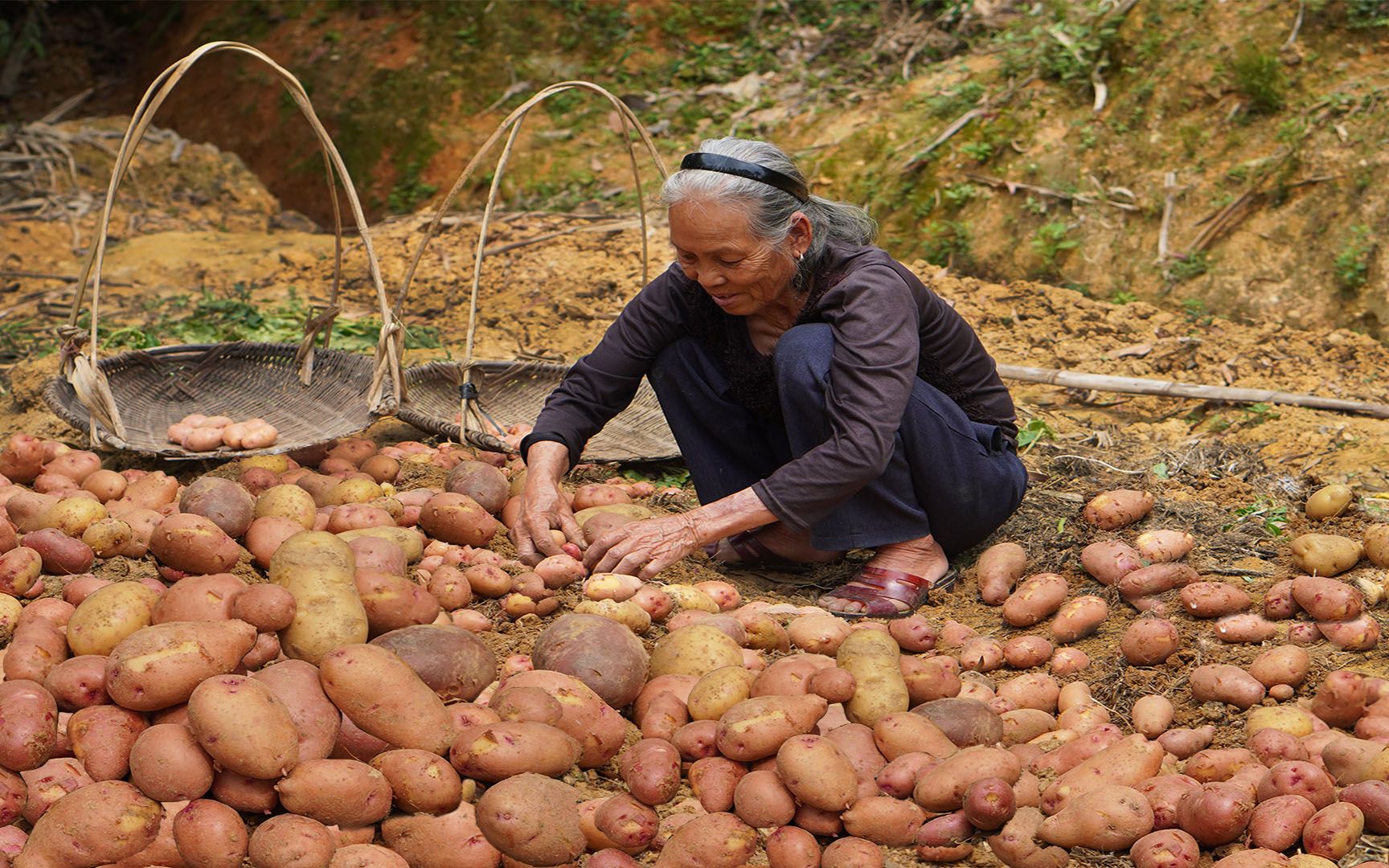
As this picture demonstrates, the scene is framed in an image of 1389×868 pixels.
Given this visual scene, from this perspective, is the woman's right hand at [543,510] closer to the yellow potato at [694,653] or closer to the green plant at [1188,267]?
the yellow potato at [694,653]

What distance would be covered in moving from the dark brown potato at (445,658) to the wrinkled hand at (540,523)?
589 mm

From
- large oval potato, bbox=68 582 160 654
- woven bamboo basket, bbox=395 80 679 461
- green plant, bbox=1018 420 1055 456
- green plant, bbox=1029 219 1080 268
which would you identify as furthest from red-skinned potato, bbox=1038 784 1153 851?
green plant, bbox=1029 219 1080 268

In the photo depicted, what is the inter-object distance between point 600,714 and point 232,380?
2.88 meters

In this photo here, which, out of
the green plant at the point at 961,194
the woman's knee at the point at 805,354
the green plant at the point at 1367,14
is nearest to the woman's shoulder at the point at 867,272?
the woman's knee at the point at 805,354

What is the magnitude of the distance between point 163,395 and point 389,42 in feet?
18.0

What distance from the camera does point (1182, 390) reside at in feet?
13.6

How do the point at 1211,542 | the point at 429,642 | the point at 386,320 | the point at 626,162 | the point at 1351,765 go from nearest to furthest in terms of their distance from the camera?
the point at 1351,765
the point at 429,642
the point at 1211,542
the point at 386,320
the point at 626,162

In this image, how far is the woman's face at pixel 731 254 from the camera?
2.68 m

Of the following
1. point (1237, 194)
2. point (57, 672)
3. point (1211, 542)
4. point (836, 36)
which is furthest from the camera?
point (836, 36)

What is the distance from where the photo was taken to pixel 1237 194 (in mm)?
5125

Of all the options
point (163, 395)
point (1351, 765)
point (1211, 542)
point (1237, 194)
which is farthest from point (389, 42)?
point (1351, 765)

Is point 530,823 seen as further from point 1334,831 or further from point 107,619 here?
point 1334,831

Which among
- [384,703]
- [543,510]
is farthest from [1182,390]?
[384,703]

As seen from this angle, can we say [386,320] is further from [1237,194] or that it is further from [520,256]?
[1237,194]
